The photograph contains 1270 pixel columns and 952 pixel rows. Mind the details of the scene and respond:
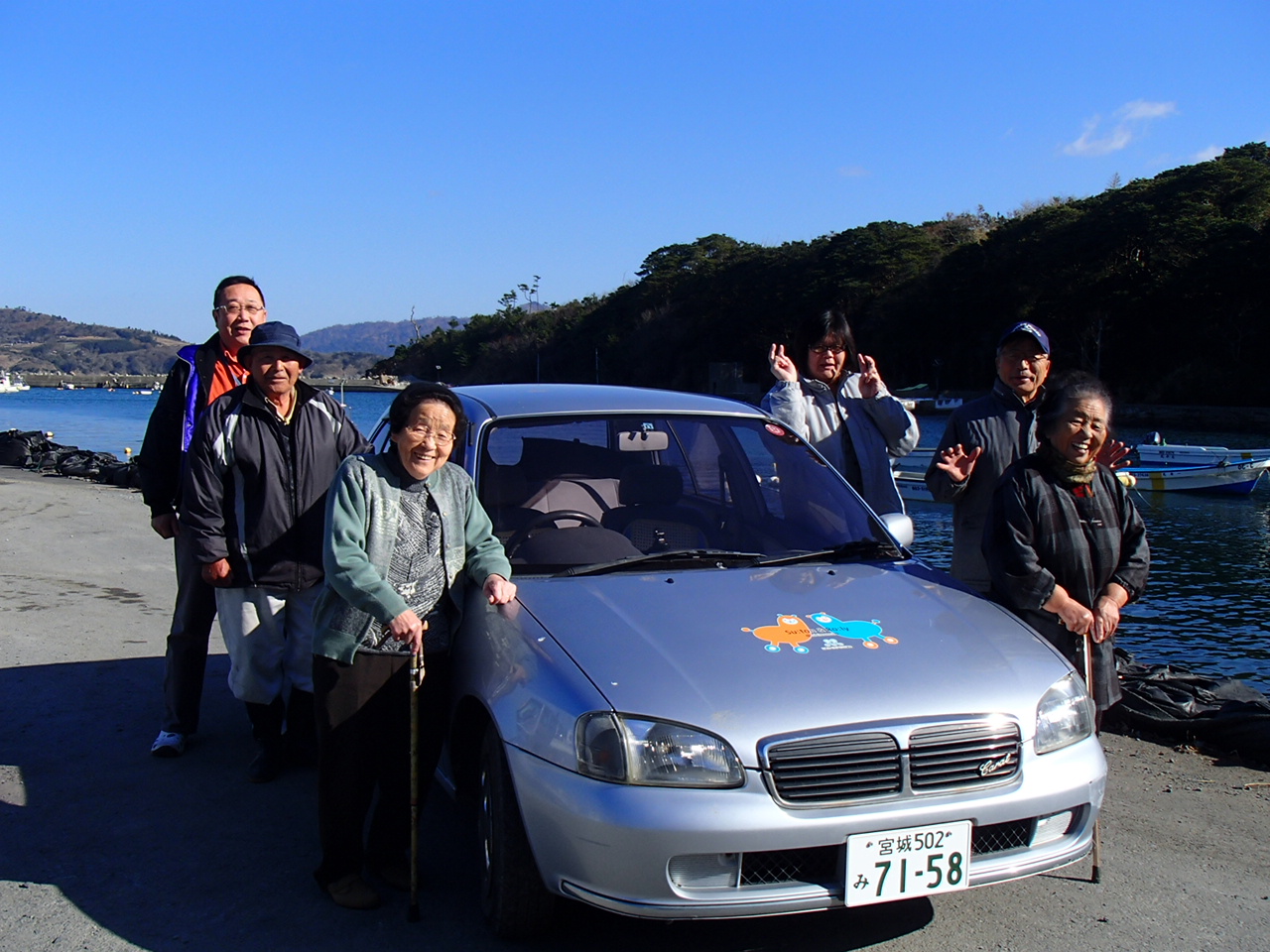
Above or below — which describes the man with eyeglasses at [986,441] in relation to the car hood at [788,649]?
above

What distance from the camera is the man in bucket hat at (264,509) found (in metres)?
4.18

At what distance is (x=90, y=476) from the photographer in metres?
19.5

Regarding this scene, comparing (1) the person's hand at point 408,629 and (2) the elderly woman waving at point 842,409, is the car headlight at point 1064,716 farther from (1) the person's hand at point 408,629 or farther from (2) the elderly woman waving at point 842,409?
(2) the elderly woman waving at point 842,409

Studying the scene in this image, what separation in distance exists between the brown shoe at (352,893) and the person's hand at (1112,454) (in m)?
2.94

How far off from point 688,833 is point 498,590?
3.45 ft

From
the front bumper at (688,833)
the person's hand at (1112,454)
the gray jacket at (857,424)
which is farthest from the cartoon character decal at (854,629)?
the gray jacket at (857,424)

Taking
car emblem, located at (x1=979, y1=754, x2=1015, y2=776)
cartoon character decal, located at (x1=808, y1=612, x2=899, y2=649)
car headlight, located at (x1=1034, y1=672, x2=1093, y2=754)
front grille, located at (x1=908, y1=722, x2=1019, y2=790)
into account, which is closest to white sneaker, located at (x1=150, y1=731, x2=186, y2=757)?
cartoon character decal, located at (x1=808, y1=612, x2=899, y2=649)

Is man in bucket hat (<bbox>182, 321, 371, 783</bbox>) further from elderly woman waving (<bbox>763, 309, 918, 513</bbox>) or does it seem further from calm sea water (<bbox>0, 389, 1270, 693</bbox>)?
calm sea water (<bbox>0, 389, 1270, 693</bbox>)

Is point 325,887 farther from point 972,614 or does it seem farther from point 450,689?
point 972,614

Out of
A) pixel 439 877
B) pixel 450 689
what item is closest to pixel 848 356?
pixel 450 689

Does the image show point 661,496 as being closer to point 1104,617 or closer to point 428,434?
point 428,434

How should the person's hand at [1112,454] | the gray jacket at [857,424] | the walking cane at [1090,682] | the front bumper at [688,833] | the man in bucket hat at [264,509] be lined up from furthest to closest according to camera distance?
the gray jacket at [857,424] → the man in bucket hat at [264,509] → the person's hand at [1112,454] → the walking cane at [1090,682] → the front bumper at [688,833]

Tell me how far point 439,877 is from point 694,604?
4.10 feet

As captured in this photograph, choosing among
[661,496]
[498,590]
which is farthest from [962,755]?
[661,496]
